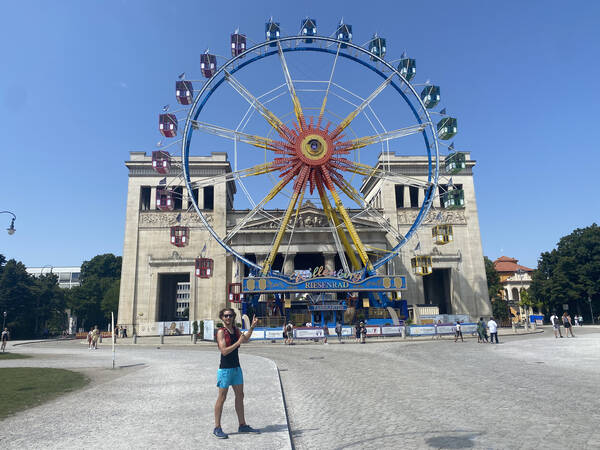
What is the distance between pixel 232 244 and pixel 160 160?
19307mm

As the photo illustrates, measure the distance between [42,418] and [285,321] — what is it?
34.2m

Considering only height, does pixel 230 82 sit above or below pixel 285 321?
above

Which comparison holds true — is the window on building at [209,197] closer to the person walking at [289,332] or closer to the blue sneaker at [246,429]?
the person walking at [289,332]

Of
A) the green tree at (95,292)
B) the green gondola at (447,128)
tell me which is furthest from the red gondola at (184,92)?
the green tree at (95,292)

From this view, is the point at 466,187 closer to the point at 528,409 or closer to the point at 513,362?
the point at 513,362

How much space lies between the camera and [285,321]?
137ft

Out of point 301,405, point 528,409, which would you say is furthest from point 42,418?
point 528,409

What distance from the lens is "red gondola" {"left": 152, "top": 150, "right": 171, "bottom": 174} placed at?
4012 cm

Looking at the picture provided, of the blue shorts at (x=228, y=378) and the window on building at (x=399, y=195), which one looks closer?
the blue shorts at (x=228, y=378)

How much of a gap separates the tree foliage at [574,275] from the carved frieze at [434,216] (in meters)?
21.0

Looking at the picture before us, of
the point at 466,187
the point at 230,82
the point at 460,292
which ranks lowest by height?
the point at 460,292

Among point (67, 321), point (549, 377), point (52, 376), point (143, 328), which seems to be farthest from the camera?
point (67, 321)

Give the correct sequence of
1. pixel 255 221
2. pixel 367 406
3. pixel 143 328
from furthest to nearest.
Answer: pixel 255 221 → pixel 143 328 → pixel 367 406

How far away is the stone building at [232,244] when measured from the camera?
56062mm
